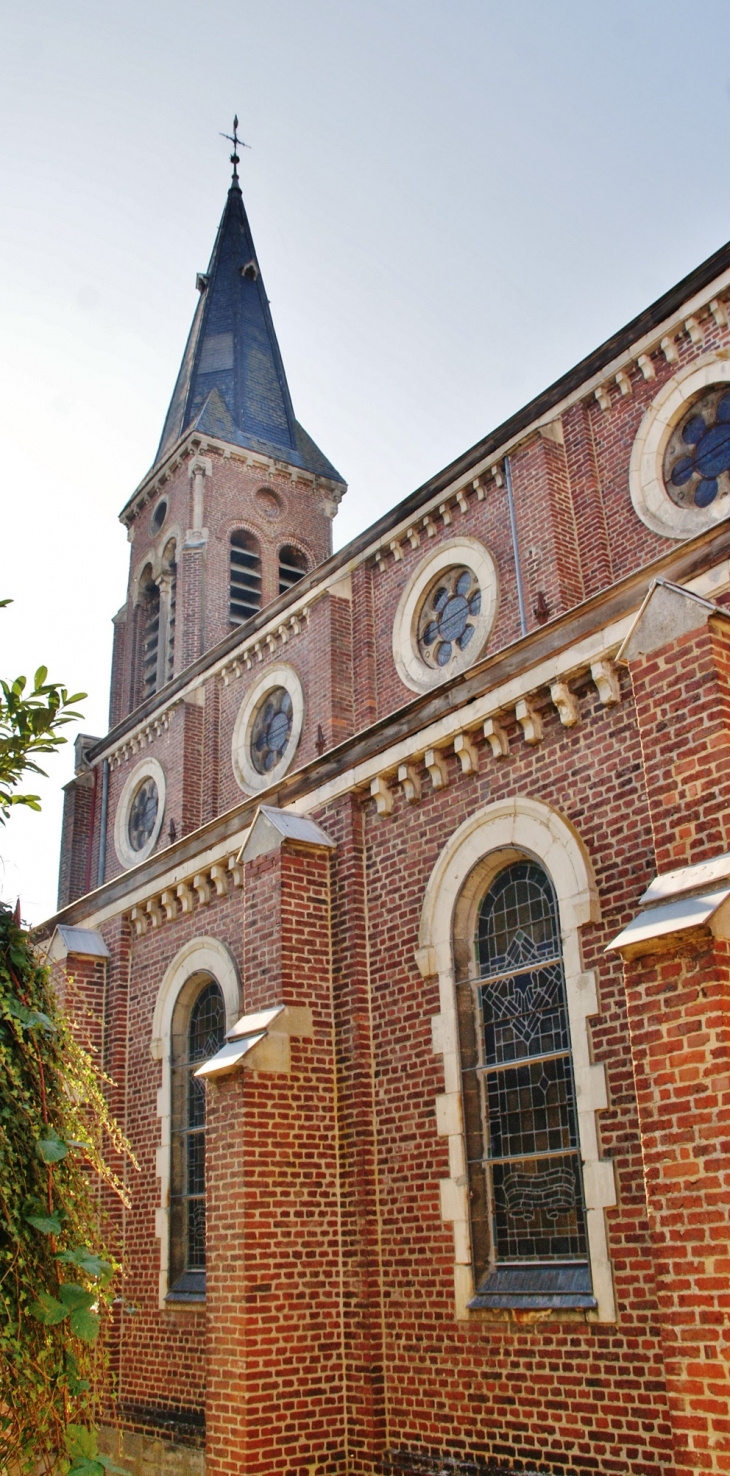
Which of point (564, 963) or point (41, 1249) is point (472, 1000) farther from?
point (41, 1249)

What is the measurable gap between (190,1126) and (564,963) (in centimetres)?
670

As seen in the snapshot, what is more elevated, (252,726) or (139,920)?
(252,726)

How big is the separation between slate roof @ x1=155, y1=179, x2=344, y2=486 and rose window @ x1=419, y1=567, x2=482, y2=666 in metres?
13.1

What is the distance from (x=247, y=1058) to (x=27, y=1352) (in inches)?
246

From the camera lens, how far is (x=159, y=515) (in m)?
27.2

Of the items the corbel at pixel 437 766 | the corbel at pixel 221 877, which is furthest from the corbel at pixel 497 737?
the corbel at pixel 221 877

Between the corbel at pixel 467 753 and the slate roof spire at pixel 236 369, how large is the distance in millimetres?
17677

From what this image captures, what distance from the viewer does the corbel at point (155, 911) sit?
1471 cm

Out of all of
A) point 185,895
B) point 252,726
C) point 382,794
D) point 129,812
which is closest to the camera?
point 382,794

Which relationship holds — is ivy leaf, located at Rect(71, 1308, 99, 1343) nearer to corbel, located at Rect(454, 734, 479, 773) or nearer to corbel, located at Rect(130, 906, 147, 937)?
corbel, located at Rect(454, 734, 479, 773)

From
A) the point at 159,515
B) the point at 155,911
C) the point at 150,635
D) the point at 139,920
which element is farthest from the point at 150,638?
the point at 155,911

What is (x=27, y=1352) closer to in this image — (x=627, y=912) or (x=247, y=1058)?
(x=627, y=912)

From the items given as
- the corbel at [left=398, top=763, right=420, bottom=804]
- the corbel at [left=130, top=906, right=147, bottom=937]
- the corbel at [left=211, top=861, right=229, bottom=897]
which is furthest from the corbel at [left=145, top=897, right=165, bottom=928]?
the corbel at [left=398, top=763, right=420, bottom=804]

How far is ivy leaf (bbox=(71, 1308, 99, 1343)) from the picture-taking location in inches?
153
